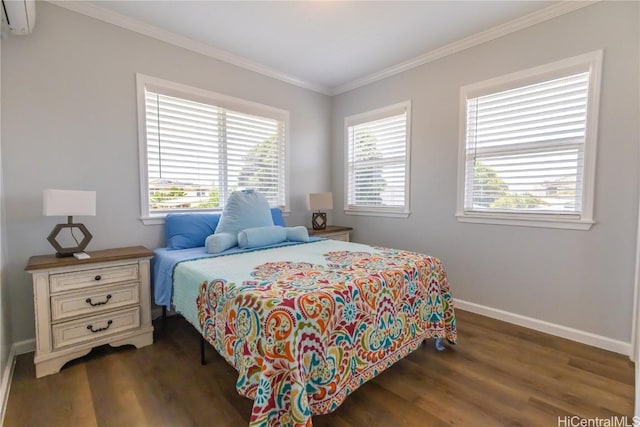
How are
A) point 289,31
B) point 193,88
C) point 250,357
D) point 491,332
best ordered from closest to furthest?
point 250,357
point 491,332
point 289,31
point 193,88

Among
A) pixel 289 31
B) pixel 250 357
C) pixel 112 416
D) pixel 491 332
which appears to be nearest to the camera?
pixel 250 357

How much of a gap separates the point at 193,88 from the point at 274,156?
3.68 ft

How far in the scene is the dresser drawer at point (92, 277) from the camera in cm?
188

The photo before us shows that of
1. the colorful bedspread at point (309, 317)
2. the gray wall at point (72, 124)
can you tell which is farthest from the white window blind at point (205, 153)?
the colorful bedspread at point (309, 317)

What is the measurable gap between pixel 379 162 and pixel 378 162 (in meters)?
0.01

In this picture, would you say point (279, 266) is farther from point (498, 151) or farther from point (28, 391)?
point (498, 151)

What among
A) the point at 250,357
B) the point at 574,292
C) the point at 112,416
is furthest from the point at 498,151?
the point at 112,416

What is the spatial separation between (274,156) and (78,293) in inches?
90.3

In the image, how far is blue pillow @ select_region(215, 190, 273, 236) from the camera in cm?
264

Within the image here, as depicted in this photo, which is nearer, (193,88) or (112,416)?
(112,416)

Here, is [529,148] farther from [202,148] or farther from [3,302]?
[3,302]

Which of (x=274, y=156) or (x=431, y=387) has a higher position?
(x=274, y=156)

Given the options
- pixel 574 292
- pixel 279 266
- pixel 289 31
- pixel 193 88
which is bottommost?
pixel 574 292

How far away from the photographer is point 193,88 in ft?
9.34
